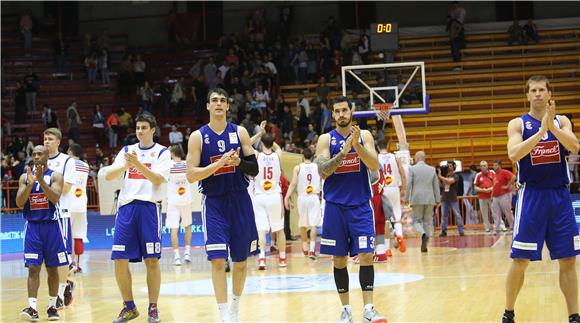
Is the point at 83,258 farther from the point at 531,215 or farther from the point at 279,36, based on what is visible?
the point at 279,36

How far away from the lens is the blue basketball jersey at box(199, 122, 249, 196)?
819cm

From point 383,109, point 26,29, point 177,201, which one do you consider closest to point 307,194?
point 177,201

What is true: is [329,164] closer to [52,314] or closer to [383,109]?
[52,314]

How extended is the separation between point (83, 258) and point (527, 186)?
13.1 meters

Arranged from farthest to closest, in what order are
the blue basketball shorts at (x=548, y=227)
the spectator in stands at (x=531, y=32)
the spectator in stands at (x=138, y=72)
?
the spectator in stands at (x=138, y=72) < the spectator in stands at (x=531, y=32) < the blue basketball shorts at (x=548, y=227)

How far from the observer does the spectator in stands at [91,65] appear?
3250 centimetres

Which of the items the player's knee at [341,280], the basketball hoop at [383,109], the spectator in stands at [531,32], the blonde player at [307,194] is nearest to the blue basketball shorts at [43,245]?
the player's knee at [341,280]

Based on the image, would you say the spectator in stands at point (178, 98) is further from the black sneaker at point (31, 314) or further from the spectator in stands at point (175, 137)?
the black sneaker at point (31, 314)

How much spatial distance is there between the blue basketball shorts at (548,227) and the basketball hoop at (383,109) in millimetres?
14228

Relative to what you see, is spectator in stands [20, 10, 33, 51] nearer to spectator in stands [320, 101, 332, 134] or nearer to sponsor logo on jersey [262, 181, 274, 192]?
spectator in stands [320, 101, 332, 134]

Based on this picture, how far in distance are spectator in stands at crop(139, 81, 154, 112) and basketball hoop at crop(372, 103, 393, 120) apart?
1141 centimetres

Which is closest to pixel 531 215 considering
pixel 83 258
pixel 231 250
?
pixel 231 250

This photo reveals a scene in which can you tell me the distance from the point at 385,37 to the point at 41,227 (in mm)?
14833

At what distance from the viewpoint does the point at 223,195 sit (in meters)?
8.21
